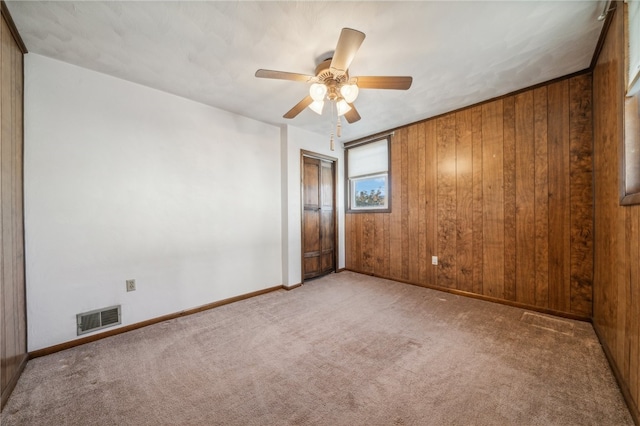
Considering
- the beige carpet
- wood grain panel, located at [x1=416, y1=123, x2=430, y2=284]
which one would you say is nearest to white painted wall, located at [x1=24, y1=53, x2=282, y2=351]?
the beige carpet

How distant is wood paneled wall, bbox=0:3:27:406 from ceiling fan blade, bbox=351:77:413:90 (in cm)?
238

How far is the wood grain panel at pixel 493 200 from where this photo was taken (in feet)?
9.21

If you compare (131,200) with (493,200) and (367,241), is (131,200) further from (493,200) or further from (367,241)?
(493,200)

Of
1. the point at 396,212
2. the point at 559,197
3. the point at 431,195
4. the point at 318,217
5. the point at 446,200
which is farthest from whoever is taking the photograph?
the point at 318,217

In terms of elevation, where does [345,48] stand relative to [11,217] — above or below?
above

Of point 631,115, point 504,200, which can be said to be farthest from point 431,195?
point 631,115

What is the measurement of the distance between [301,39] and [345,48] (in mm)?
462

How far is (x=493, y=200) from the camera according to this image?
2855 mm

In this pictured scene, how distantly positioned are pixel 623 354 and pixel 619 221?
84 centimetres

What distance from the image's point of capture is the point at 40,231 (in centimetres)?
193

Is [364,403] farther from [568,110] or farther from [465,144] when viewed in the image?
[568,110]

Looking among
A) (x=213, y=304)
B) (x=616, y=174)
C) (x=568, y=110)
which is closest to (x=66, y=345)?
(x=213, y=304)

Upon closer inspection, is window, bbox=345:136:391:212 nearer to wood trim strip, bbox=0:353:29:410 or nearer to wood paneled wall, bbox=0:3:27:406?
wood paneled wall, bbox=0:3:27:406

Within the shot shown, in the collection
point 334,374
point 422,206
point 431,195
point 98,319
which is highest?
point 431,195
